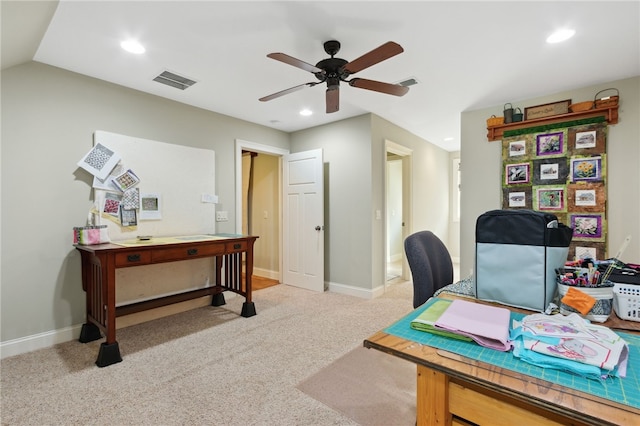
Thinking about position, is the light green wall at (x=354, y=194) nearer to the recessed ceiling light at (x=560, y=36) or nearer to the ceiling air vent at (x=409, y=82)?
the ceiling air vent at (x=409, y=82)

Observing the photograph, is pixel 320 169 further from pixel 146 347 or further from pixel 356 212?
pixel 146 347

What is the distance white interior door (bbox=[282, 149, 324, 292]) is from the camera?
4094 millimetres

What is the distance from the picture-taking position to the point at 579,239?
2988 mm

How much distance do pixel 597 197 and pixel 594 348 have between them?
9.79 ft

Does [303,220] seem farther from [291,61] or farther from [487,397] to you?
[487,397]

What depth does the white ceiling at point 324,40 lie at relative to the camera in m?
1.83

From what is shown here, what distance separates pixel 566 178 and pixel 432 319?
307 centimetres

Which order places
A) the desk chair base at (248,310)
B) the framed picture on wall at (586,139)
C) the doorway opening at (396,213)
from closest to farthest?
the framed picture on wall at (586,139)
the desk chair base at (248,310)
the doorway opening at (396,213)

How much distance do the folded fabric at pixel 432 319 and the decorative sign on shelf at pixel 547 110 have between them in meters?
3.06

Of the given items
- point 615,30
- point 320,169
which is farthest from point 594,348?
point 320,169

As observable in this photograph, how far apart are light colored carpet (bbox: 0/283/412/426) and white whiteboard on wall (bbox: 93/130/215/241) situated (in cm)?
96

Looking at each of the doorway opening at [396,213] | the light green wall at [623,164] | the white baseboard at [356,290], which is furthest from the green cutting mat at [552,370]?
the doorway opening at [396,213]

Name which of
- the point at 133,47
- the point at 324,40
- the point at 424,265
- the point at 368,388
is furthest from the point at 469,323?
the point at 133,47

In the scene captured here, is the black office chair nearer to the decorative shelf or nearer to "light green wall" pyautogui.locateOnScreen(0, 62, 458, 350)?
"light green wall" pyautogui.locateOnScreen(0, 62, 458, 350)
